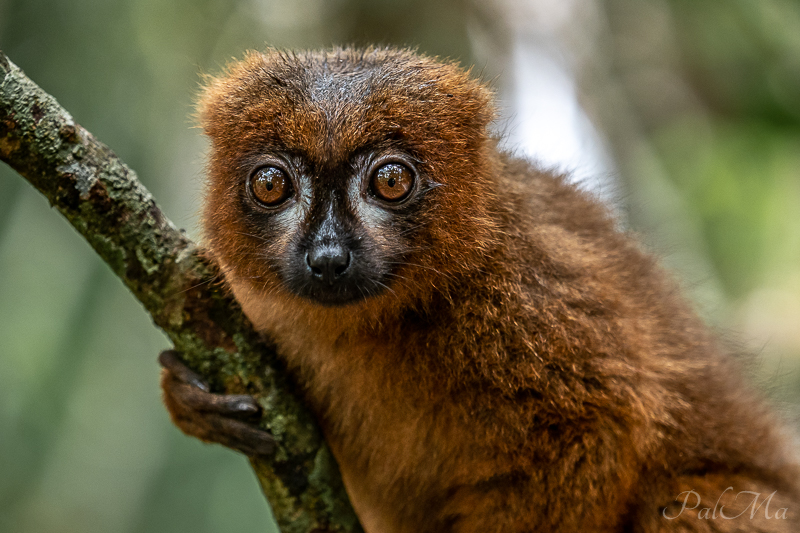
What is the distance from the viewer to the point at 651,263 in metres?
4.21

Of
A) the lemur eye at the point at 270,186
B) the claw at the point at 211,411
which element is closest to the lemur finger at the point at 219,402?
the claw at the point at 211,411

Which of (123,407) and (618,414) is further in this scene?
(123,407)

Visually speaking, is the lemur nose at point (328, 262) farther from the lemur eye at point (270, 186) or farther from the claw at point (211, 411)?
the claw at point (211, 411)

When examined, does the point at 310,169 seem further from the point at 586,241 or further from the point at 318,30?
the point at 318,30

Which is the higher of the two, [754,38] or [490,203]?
[754,38]

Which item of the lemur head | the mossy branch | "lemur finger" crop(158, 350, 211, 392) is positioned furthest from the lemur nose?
Result: "lemur finger" crop(158, 350, 211, 392)

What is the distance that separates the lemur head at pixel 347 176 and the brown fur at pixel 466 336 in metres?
0.01

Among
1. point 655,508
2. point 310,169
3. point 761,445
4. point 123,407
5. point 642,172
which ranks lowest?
point 655,508

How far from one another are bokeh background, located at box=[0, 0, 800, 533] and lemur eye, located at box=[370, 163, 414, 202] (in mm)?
1048

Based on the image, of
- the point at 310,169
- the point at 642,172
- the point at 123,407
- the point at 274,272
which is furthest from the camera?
the point at 642,172

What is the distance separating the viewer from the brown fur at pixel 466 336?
321cm

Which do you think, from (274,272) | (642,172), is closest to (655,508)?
(274,272)

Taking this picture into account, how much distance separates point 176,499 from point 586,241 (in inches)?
154

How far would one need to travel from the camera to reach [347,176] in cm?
303
